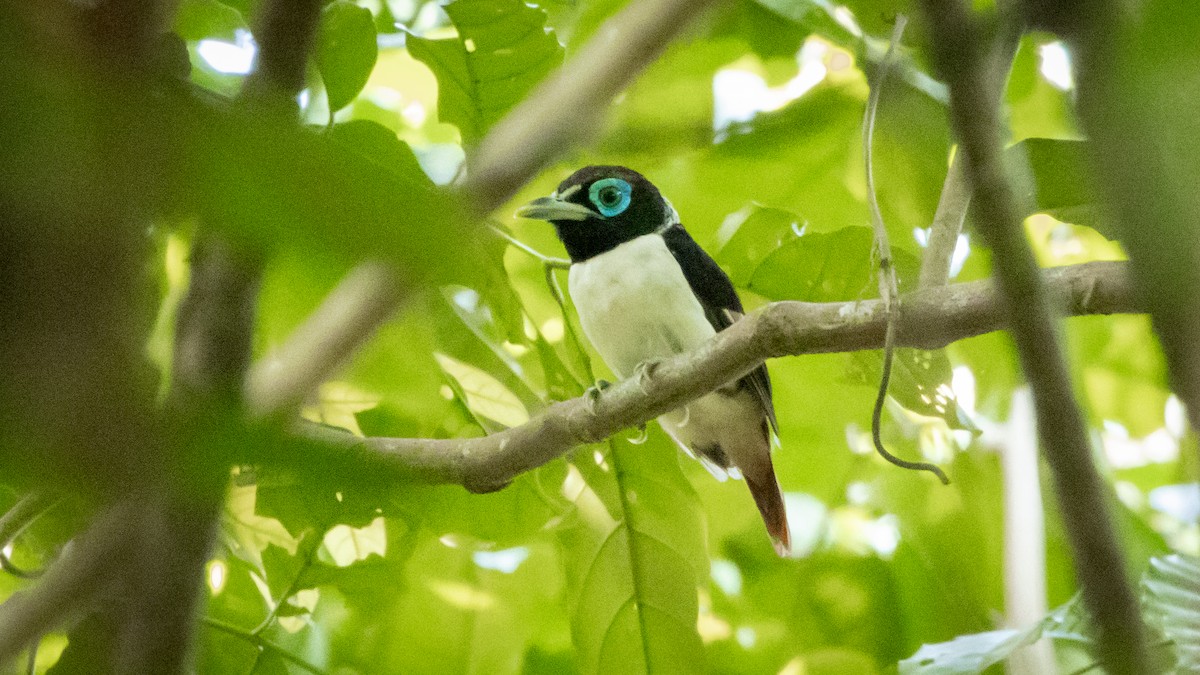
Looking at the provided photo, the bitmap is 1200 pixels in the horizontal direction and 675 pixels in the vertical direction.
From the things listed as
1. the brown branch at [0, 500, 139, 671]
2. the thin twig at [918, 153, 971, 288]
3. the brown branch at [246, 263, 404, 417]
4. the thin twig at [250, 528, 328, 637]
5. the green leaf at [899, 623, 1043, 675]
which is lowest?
the thin twig at [250, 528, 328, 637]

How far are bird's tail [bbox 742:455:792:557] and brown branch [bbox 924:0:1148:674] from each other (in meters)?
2.24

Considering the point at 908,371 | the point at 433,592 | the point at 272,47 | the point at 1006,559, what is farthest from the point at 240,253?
the point at 1006,559

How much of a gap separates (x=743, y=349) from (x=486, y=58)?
87cm

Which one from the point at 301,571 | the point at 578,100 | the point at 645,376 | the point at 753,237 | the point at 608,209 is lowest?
the point at 301,571

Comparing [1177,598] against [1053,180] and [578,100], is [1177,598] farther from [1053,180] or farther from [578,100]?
[578,100]

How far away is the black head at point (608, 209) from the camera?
2877 mm

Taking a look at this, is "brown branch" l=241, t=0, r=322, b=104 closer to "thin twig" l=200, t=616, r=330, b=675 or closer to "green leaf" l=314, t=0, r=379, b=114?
"green leaf" l=314, t=0, r=379, b=114

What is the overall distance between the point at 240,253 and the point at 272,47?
2.7 inches

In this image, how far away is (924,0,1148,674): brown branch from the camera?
403 millimetres

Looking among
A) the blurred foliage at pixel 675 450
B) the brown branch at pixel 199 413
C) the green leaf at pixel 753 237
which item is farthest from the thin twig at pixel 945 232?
the brown branch at pixel 199 413

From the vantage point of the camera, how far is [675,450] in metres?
2.33

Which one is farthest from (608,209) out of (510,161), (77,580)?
(77,580)

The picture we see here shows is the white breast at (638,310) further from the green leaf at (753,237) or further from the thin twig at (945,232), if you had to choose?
the thin twig at (945,232)

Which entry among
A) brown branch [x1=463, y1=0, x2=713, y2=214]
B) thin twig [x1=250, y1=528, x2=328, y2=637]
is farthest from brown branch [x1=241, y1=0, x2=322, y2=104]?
thin twig [x1=250, y1=528, x2=328, y2=637]
